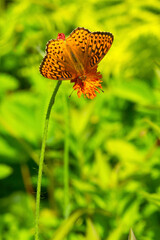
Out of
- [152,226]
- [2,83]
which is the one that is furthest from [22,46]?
[152,226]

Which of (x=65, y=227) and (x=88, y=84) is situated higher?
(x=88, y=84)

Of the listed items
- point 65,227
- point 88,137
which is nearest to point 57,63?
point 65,227

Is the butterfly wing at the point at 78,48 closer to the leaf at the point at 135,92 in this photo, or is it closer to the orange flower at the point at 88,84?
the orange flower at the point at 88,84

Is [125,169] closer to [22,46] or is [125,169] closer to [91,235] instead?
[91,235]

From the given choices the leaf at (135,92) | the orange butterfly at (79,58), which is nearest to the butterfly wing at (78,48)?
the orange butterfly at (79,58)

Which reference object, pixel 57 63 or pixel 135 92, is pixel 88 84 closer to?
pixel 57 63

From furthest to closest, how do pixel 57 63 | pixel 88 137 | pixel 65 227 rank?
pixel 88 137 < pixel 65 227 < pixel 57 63

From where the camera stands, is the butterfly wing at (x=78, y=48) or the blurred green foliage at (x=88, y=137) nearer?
the butterfly wing at (x=78, y=48)
